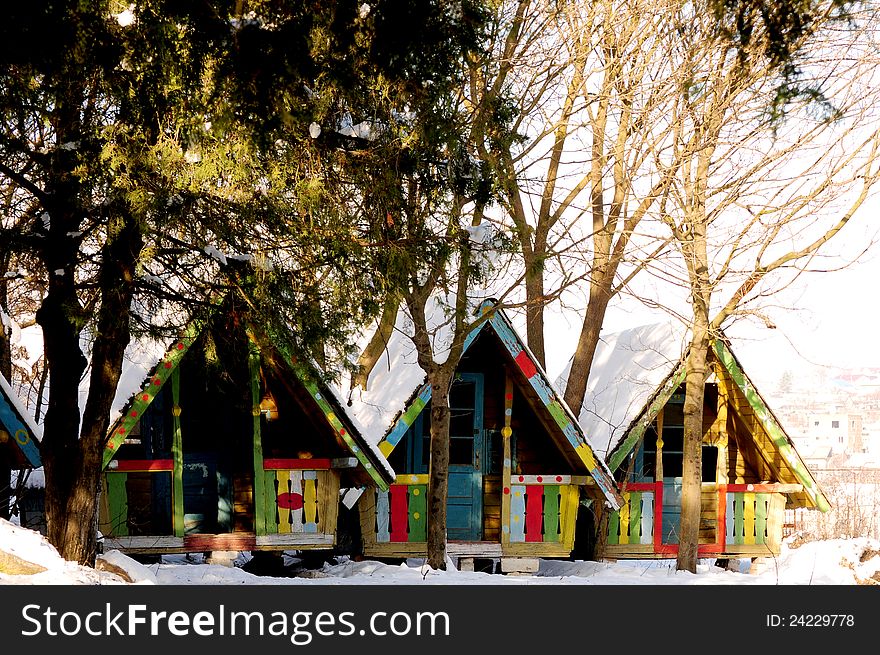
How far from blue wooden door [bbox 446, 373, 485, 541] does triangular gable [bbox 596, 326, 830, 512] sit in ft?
7.01

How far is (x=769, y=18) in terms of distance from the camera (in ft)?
23.1

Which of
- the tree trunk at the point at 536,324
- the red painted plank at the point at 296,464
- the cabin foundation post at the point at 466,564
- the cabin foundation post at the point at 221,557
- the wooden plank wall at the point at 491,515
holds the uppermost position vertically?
the tree trunk at the point at 536,324

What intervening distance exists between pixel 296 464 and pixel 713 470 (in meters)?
7.91

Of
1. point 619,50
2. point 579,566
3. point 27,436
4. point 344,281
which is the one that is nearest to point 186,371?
point 27,436

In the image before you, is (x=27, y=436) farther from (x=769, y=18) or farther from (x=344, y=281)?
(x=769, y=18)

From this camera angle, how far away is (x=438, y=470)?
1445 cm

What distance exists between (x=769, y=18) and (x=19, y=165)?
26.6 feet

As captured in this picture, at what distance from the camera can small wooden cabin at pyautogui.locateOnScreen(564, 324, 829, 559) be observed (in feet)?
54.5

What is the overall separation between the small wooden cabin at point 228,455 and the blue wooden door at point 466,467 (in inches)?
75.0

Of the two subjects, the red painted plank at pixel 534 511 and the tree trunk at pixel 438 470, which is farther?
the red painted plank at pixel 534 511

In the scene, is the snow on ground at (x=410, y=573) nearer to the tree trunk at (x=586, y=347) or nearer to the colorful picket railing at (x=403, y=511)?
the colorful picket railing at (x=403, y=511)

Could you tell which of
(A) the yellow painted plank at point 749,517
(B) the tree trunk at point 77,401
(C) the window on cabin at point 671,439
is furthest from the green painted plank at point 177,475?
(A) the yellow painted plank at point 749,517

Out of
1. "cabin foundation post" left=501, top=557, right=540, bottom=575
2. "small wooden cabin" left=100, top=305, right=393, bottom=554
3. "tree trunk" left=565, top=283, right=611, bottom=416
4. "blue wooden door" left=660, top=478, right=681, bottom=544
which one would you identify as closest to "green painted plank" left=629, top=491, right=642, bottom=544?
"blue wooden door" left=660, top=478, right=681, bottom=544

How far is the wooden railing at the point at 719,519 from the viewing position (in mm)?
16984
